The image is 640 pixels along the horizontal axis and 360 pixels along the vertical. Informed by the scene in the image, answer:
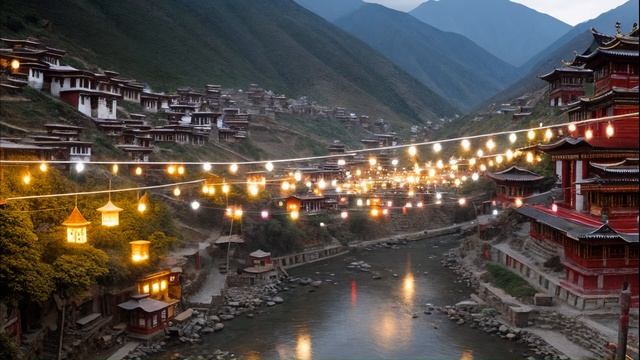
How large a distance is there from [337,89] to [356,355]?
9297 centimetres

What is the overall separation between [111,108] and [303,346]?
31300mm

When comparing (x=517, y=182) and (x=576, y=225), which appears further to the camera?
(x=517, y=182)

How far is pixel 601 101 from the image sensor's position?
2589 cm

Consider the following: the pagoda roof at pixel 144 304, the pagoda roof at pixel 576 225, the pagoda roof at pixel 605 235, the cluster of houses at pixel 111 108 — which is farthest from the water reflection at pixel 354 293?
the cluster of houses at pixel 111 108

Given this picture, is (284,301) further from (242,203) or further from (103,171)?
(103,171)

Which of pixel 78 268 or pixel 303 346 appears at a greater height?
pixel 78 268

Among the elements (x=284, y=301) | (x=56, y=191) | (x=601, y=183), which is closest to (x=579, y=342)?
(x=601, y=183)

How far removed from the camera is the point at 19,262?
1762 cm

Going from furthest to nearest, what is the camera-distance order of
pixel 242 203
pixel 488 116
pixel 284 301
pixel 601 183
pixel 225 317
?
pixel 488 116 < pixel 242 203 < pixel 284 301 < pixel 225 317 < pixel 601 183

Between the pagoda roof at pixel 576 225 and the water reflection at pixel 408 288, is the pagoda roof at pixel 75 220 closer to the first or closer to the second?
the pagoda roof at pixel 576 225

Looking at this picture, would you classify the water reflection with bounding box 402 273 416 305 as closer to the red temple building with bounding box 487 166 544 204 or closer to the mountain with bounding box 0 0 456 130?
the red temple building with bounding box 487 166 544 204

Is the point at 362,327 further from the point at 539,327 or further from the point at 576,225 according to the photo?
the point at 576,225

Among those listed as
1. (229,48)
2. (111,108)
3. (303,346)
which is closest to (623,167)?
(303,346)

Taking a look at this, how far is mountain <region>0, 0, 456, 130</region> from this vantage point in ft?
233
